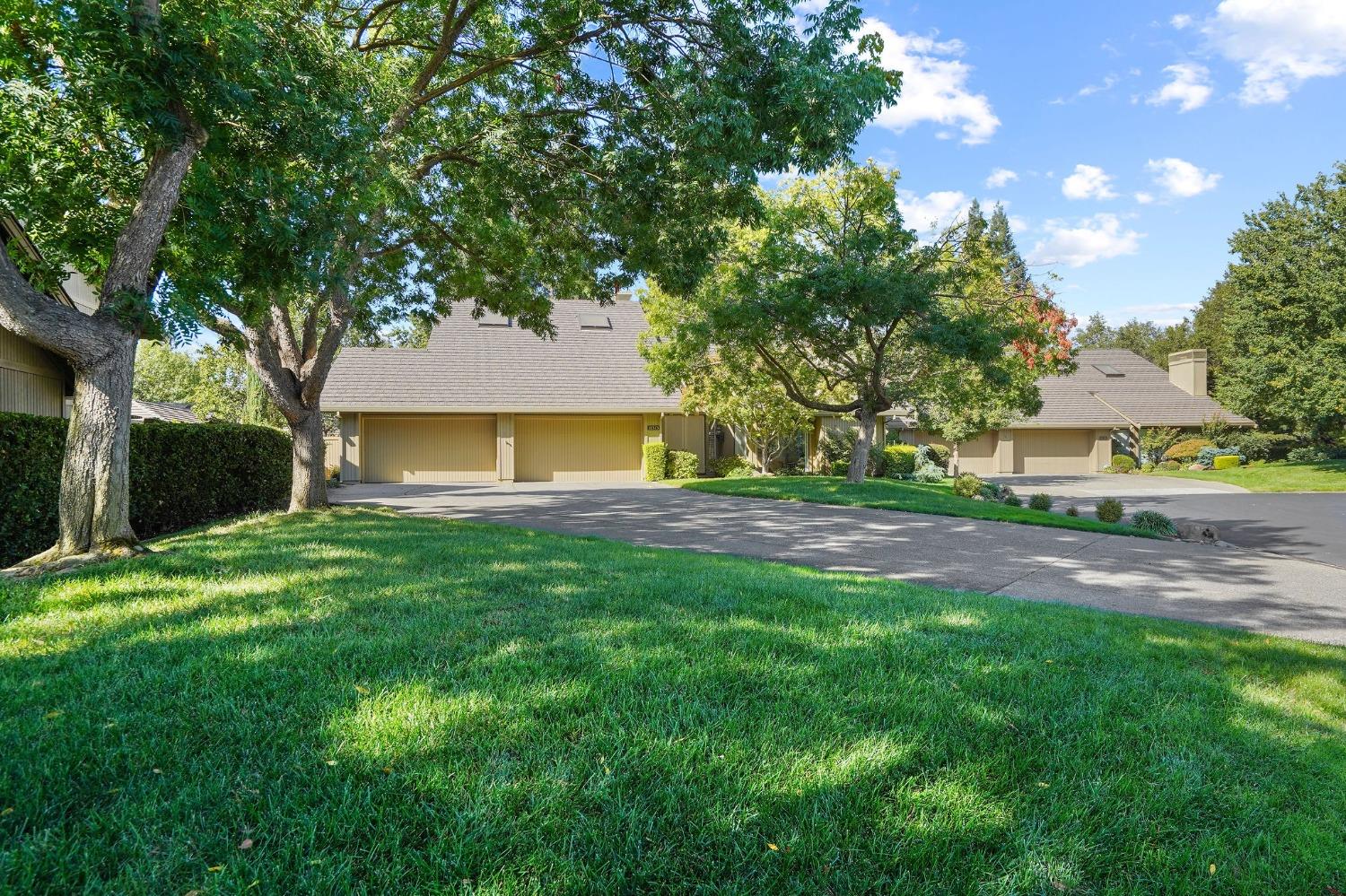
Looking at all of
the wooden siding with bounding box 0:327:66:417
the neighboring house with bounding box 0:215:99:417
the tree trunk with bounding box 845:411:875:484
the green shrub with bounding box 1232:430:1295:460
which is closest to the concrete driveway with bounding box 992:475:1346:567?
the tree trunk with bounding box 845:411:875:484

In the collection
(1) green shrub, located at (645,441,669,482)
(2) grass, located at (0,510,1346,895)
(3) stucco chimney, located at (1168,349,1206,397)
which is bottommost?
(2) grass, located at (0,510,1346,895)

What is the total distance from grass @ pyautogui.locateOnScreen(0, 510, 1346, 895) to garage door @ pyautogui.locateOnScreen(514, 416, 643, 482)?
19.7 metres

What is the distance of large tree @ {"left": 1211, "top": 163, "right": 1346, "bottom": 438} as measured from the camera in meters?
25.7

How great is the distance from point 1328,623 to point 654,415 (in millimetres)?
19855

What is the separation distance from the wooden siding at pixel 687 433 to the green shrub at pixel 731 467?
2.41 feet

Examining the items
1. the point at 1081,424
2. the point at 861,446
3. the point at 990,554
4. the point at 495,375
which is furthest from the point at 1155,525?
the point at 1081,424

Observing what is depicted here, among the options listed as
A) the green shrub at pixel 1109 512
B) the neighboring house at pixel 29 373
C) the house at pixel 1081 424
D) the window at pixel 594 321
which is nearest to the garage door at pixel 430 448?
the window at pixel 594 321

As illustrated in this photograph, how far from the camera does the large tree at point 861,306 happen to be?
1477 centimetres

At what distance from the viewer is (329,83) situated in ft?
22.5

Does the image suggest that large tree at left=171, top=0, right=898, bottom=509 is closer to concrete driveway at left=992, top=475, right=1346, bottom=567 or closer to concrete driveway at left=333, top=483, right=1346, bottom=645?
concrete driveway at left=333, top=483, right=1346, bottom=645

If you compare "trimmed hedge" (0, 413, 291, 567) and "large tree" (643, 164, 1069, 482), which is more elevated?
"large tree" (643, 164, 1069, 482)

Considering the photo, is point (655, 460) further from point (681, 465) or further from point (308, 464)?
point (308, 464)

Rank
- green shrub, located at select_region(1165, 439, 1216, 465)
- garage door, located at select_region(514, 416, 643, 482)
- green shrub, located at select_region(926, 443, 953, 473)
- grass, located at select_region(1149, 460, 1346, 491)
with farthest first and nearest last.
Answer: green shrub, located at select_region(1165, 439, 1216, 465)
green shrub, located at select_region(926, 443, 953, 473)
garage door, located at select_region(514, 416, 643, 482)
grass, located at select_region(1149, 460, 1346, 491)

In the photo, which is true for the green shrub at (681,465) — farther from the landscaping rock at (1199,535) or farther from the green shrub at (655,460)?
the landscaping rock at (1199,535)
